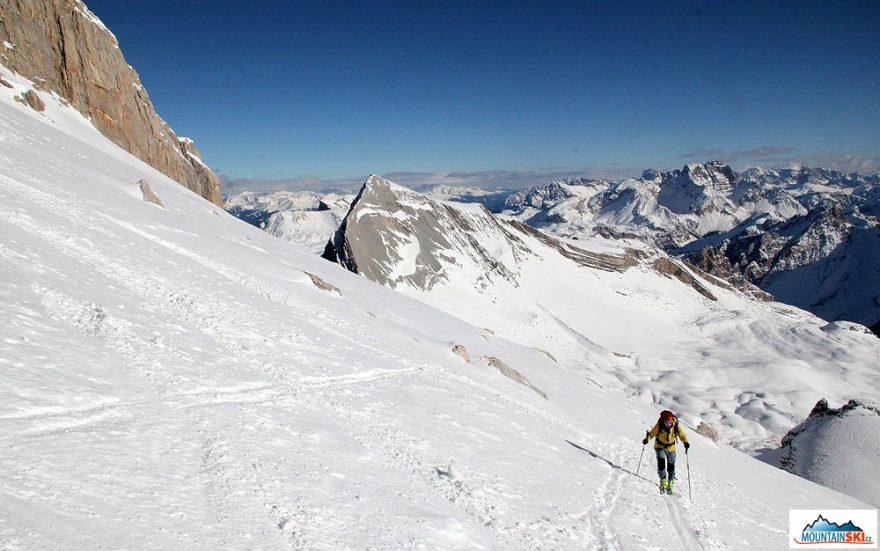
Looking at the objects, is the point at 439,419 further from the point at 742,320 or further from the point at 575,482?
the point at 742,320

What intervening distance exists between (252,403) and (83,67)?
61.9 metres

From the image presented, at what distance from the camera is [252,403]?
10.7 m

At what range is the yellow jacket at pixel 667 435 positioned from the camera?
1449cm

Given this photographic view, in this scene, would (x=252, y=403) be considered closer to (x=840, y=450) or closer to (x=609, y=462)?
(x=609, y=462)

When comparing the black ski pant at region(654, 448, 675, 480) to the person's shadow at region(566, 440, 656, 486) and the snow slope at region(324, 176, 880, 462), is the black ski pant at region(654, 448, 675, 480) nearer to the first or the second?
the person's shadow at region(566, 440, 656, 486)

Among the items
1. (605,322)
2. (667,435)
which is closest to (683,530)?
(667,435)

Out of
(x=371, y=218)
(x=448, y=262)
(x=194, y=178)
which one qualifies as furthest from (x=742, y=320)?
(x=194, y=178)

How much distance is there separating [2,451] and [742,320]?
5504 inches

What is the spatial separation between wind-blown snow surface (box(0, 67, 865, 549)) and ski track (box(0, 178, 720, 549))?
5cm

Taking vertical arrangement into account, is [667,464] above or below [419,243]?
below

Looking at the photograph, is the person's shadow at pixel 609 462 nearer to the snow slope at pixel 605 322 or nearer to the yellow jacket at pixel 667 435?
the yellow jacket at pixel 667 435

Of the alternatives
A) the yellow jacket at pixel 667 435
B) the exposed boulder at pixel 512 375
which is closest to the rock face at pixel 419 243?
the exposed boulder at pixel 512 375

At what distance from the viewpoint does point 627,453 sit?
18.2 meters

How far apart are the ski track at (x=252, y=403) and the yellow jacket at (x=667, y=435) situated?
167 centimetres
